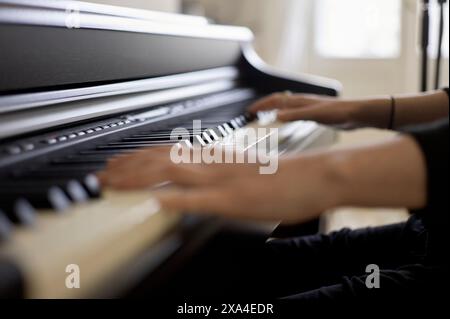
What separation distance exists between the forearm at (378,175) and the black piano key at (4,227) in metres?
0.32

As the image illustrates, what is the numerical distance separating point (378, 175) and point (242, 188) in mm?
151

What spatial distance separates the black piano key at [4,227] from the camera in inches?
19.8

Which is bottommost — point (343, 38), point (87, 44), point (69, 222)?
point (69, 222)

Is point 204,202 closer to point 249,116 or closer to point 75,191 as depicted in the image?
point 75,191

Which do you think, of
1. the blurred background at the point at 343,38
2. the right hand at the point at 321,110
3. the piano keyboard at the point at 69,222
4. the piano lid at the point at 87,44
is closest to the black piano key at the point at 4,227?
→ the piano keyboard at the point at 69,222

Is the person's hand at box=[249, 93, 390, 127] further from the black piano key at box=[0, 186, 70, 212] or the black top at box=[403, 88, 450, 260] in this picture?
the black piano key at box=[0, 186, 70, 212]

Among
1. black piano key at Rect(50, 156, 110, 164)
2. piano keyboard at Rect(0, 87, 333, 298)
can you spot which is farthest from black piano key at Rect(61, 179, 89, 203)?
black piano key at Rect(50, 156, 110, 164)

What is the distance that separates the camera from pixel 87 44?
1104 millimetres

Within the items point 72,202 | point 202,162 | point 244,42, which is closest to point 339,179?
point 202,162

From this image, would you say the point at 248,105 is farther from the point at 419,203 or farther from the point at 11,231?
the point at 11,231

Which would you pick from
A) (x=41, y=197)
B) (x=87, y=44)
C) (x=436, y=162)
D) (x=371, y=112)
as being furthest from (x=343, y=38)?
(x=41, y=197)

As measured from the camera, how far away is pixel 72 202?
0.63 m

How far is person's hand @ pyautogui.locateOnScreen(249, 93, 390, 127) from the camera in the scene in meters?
1.36

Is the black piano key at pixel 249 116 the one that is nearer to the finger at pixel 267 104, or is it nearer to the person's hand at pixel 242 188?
the finger at pixel 267 104
